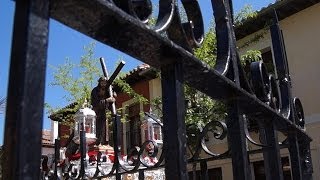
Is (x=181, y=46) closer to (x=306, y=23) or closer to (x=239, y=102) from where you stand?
(x=239, y=102)

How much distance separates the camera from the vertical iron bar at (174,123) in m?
0.98

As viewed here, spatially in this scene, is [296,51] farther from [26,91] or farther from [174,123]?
[26,91]

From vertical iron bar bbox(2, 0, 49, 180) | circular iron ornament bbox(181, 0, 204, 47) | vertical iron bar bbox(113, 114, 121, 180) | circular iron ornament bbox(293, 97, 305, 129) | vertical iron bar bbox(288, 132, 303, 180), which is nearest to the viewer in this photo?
vertical iron bar bbox(2, 0, 49, 180)

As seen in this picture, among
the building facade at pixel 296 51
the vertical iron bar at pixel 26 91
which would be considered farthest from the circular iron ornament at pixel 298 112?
the building facade at pixel 296 51

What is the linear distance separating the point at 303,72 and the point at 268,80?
899 cm

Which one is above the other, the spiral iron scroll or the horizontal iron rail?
the spiral iron scroll

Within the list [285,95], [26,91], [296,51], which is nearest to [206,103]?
[296,51]

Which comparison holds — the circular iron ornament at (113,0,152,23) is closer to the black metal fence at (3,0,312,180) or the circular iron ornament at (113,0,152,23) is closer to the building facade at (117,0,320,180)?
the black metal fence at (3,0,312,180)

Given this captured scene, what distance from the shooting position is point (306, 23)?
10.3 metres

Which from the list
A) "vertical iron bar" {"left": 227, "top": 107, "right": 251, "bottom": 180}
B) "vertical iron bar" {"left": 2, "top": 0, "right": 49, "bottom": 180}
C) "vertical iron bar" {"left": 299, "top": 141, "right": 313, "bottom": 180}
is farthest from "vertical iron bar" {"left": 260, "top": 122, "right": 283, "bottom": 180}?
"vertical iron bar" {"left": 2, "top": 0, "right": 49, "bottom": 180}

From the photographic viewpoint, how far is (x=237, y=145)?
1.25m

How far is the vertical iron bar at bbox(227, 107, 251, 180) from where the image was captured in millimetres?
1220

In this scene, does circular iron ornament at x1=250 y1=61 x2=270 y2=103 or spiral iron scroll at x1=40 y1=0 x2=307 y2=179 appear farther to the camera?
circular iron ornament at x1=250 y1=61 x2=270 y2=103

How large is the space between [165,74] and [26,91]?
465 mm
